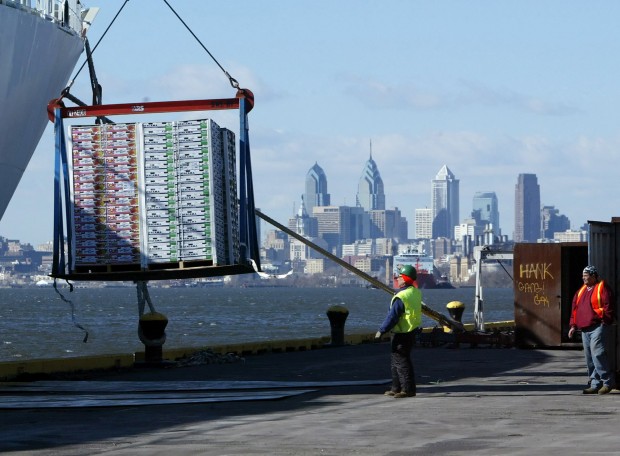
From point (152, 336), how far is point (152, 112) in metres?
5.45

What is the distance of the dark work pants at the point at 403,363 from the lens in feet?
52.3

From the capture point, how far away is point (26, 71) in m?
27.1

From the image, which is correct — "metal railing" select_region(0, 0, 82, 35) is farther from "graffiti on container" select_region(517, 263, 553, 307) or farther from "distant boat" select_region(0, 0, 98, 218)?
"graffiti on container" select_region(517, 263, 553, 307)

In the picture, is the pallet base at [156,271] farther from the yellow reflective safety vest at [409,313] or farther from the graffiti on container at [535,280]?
the graffiti on container at [535,280]

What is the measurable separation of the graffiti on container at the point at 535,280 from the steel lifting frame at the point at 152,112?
1037cm

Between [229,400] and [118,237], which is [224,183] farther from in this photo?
[229,400]

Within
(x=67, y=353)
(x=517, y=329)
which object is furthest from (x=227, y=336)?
(x=517, y=329)

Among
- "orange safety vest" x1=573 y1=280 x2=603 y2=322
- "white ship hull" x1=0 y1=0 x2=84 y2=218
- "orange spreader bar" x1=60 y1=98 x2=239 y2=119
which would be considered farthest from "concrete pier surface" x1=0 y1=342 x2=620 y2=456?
"white ship hull" x1=0 y1=0 x2=84 y2=218

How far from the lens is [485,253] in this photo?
34375 millimetres

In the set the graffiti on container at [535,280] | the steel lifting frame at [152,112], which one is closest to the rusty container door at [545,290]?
the graffiti on container at [535,280]

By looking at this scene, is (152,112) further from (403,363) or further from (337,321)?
(337,321)

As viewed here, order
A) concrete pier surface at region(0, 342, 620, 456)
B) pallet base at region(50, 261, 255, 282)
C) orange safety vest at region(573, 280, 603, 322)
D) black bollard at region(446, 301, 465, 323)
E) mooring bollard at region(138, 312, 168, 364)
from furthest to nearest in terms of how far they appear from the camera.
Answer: black bollard at region(446, 301, 465, 323), mooring bollard at region(138, 312, 168, 364), pallet base at region(50, 261, 255, 282), orange safety vest at region(573, 280, 603, 322), concrete pier surface at region(0, 342, 620, 456)

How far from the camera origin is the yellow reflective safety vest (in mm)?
16000

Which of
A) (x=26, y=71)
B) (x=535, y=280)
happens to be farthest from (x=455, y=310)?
(x=26, y=71)
